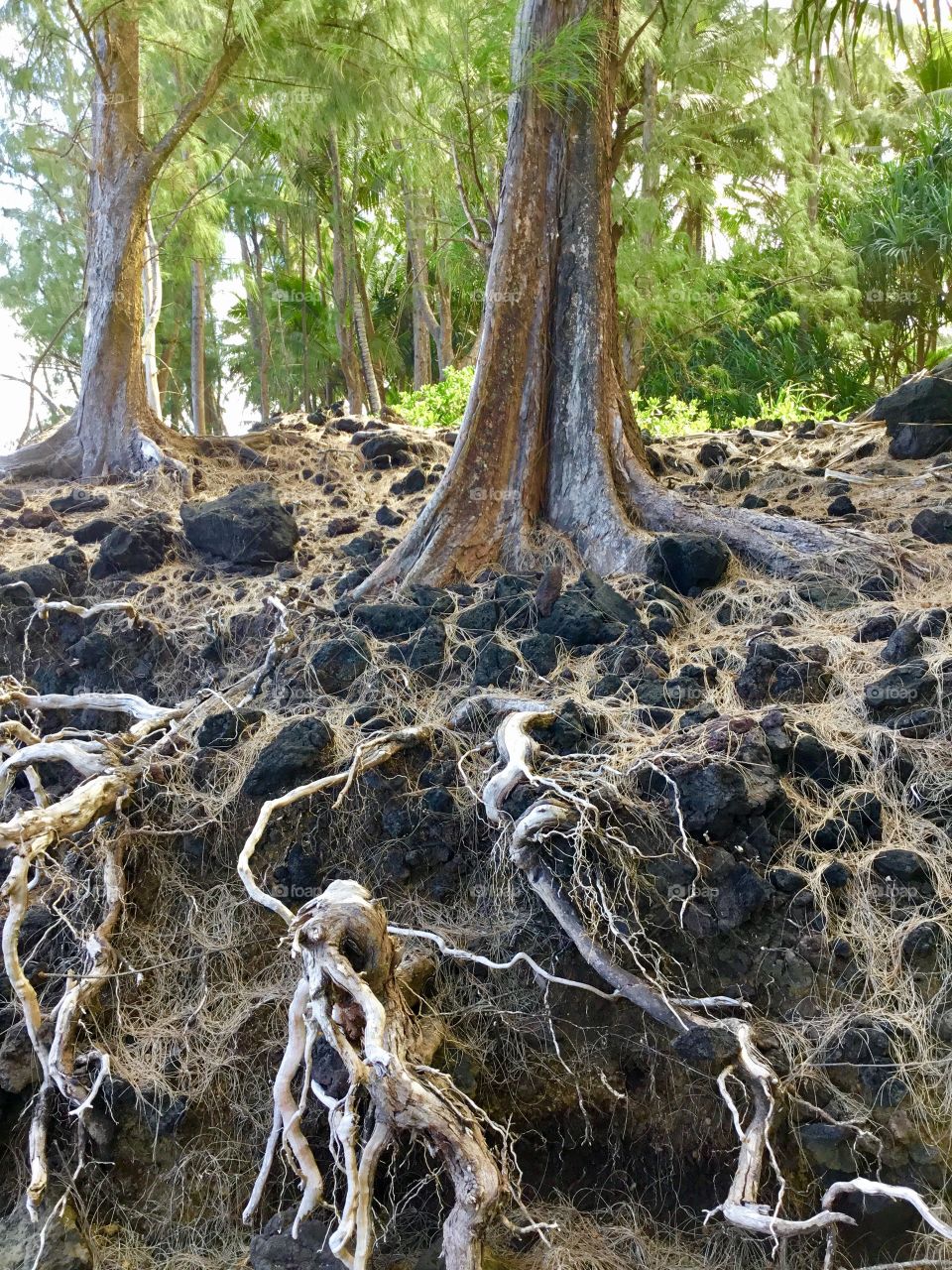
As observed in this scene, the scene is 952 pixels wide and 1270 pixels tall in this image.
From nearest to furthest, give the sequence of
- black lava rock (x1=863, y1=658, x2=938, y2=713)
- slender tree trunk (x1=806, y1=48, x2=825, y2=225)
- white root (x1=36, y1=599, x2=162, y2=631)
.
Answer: black lava rock (x1=863, y1=658, x2=938, y2=713) < white root (x1=36, y1=599, x2=162, y2=631) < slender tree trunk (x1=806, y1=48, x2=825, y2=225)

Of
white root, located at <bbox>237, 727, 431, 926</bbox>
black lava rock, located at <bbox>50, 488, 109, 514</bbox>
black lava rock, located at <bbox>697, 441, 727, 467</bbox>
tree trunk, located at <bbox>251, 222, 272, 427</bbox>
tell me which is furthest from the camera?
tree trunk, located at <bbox>251, 222, 272, 427</bbox>

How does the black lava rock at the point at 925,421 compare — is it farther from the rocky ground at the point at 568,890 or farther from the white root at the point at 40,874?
the white root at the point at 40,874

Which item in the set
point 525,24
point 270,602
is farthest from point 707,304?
point 270,602

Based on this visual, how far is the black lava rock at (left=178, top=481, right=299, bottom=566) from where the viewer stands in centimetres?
459

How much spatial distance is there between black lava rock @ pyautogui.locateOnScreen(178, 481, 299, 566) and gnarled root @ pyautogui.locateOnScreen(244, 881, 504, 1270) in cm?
247

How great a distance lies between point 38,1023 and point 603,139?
13.1 ft

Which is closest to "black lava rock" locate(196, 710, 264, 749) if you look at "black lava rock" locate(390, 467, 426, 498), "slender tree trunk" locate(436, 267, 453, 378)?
"black lava rock" locate(390, 467, 426, 498)

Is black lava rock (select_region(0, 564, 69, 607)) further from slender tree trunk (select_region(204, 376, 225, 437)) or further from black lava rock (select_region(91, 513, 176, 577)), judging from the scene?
slender tree trunk (select_region(204, 376, 225, 437))

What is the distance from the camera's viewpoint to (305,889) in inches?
116

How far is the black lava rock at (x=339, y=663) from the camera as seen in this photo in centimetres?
350

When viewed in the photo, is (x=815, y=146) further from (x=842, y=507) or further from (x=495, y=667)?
(x=495, y=667)

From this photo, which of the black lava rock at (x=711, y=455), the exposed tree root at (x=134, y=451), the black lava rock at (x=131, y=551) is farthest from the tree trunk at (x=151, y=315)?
the black lava rock at (x=711, y=455)

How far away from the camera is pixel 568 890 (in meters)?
2.60

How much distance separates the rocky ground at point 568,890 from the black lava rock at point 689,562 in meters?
0.01
